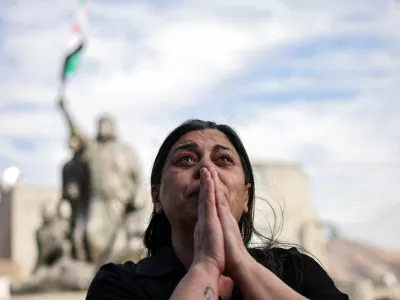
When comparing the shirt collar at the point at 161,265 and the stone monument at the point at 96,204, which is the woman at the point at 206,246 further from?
the stone monument at the point at 96,204

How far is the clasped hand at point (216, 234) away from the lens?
8.95 feet

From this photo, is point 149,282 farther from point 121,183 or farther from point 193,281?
point 121,183

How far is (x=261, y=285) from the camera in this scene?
8.80ft

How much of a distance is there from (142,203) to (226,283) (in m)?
12.3

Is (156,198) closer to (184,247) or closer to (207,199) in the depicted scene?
(184,247)

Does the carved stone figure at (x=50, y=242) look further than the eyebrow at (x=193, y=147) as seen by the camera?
Yes

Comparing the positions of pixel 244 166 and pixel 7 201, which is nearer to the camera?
pixel 244 166

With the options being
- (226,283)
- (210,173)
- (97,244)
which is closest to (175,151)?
(210,173)

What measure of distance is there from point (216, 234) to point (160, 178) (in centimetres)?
40

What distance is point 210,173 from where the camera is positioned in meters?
2.82

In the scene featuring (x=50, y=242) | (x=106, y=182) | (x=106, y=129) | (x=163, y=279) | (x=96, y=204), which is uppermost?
(x=163, y=279)

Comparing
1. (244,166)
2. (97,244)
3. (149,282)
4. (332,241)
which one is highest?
(244,166)

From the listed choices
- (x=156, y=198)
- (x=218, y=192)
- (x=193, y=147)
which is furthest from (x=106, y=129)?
(x=218, y=192)

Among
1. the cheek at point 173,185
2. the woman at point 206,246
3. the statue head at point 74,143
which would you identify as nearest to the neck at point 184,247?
the woman at point 206,246
